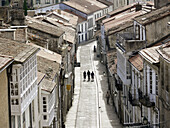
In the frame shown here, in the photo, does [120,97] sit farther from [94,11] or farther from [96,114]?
[94,11]

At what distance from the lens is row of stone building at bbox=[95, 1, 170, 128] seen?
37.6 m

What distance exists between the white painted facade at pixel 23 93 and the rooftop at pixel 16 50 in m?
0.38

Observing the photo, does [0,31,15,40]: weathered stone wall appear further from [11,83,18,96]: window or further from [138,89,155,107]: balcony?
[11,83,18,96]: window

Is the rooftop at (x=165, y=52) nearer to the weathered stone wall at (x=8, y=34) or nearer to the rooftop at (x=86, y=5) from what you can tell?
the weathered stone wall at (x=8, y=34)

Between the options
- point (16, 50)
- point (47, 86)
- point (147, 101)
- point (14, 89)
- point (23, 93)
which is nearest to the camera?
point (14, 89)

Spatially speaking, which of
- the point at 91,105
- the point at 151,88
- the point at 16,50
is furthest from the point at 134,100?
the point at 16,50

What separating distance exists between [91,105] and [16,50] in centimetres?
3894

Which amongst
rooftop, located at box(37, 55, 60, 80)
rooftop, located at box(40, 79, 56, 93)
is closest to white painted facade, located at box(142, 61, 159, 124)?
rooftop, located at box(37, 55, 60, 80)

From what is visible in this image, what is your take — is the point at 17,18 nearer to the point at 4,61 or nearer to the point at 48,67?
the point at 48,67

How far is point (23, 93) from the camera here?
27.8 metres

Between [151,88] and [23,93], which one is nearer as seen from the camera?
[23,93]

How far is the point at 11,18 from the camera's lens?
181 ft

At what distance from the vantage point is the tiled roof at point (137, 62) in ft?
156

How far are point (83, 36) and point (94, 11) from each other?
816 centimetres
